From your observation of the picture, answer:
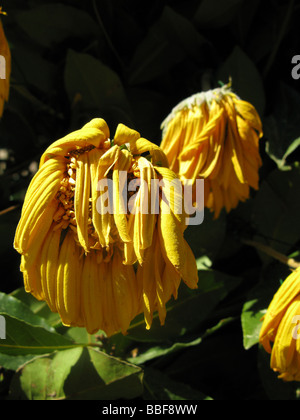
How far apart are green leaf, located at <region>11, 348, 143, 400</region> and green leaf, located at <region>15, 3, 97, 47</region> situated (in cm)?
48

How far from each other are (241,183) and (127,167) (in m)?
0.22

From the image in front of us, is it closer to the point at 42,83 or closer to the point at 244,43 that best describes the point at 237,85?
the point at 244,43

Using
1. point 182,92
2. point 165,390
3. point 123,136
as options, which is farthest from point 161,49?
point 165,390

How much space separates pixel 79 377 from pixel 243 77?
48 centimetres

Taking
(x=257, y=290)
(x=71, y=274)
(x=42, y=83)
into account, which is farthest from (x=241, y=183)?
(x=42, y=83)

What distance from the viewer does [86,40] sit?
35.2 inches

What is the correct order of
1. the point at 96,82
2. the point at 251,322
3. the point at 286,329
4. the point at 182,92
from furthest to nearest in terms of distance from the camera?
the point at 182,92, the point at 96,82, the point at 251,322, the point at 286,329

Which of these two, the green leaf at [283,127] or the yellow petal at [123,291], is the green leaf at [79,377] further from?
the green leaf at [283,127]

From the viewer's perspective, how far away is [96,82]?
0.79m

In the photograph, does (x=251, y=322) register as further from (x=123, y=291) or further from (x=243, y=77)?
(x=243, y=77)

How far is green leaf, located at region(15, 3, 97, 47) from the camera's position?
0.83m

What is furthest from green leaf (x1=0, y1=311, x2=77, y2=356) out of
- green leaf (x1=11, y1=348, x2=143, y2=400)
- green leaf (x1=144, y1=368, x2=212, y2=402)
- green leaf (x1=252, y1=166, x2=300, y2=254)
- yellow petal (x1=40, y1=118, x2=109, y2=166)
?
green leaf (x1=252, y1=166, x2=300, y2=254)

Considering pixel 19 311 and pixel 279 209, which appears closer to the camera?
pixel 19 311

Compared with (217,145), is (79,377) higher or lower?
lower
